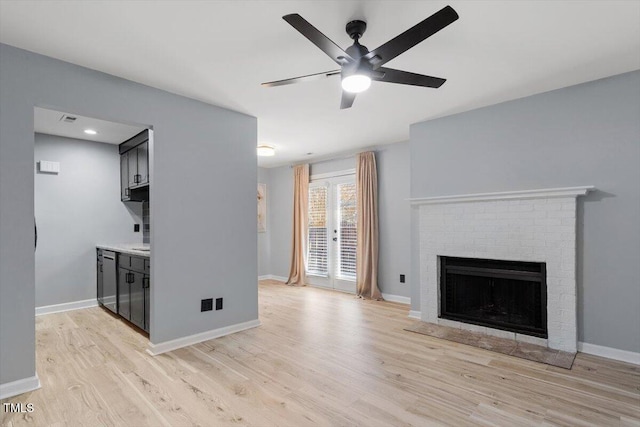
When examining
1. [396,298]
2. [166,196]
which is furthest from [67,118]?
[396,298]

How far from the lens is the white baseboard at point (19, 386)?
2.31 metres

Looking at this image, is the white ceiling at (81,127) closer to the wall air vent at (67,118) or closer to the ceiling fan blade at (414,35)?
the wall air vent at (67,118)

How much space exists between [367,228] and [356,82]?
3.52m

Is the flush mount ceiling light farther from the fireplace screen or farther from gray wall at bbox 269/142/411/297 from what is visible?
the fireplace screen

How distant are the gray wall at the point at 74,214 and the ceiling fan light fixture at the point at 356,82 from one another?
4.45 m

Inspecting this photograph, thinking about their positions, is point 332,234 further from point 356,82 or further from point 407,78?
point 356,82

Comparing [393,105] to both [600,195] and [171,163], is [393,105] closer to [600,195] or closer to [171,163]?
[600,195]

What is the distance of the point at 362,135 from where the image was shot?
4871 mm

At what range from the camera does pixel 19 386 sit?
7.78 feet

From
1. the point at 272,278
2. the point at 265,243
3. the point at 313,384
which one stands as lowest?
the point at 272,278

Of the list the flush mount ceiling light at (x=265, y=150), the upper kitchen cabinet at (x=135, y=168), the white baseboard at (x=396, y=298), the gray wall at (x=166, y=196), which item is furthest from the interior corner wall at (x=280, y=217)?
the gray wall at (x=166, y=196)

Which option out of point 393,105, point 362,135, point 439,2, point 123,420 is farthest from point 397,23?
point 123,420

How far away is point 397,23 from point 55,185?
496 centimetres

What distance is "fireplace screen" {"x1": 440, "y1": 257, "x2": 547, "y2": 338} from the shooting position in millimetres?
3377
